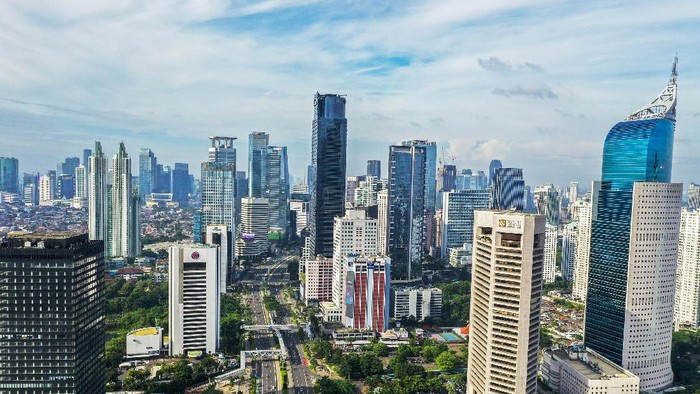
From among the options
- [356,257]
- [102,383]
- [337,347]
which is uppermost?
[356,257]

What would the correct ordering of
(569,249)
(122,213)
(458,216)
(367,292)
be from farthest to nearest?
(458,216) → (122,213) → (569,249) → (367,292)

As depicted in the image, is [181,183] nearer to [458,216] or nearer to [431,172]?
[431,172]

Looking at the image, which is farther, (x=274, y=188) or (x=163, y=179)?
(x=163, y=179)

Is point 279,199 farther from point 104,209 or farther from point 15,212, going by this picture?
point 15,212

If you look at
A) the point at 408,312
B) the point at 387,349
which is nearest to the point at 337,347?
the point at 387,349

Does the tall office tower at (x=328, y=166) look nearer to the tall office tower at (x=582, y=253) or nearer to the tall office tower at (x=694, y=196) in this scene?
the tall office tower at (x=582, y=253)

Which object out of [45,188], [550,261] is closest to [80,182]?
[45,188]
